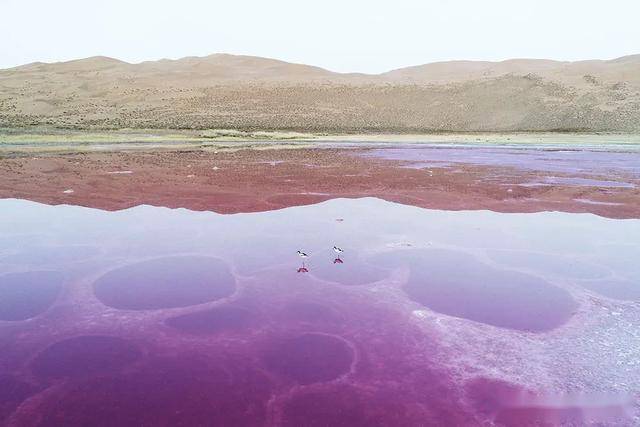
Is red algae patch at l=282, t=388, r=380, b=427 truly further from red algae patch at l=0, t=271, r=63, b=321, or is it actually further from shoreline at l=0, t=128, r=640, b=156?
shoreline at l=0, t=128, r=640, b=156

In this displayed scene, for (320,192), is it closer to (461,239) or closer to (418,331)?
(461,239)

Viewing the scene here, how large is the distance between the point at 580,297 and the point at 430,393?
453 centimetres

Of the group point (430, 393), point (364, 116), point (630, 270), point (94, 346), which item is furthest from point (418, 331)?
point (364, 116)

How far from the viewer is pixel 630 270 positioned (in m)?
11.0

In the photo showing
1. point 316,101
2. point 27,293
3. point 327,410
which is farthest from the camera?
point 316,101

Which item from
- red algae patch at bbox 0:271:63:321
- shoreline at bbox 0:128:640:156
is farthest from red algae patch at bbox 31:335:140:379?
shoreline at bbox 0:128:640:156

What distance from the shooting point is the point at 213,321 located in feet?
28.1

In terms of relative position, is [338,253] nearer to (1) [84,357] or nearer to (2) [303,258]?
(2) [303,258]

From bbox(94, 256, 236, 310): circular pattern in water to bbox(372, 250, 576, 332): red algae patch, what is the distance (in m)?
3.50

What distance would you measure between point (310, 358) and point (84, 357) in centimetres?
303

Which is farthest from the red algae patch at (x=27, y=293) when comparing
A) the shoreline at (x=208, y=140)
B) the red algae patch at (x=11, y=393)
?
the shoreline at (x=208, y=140)

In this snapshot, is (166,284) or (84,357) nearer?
(84,357)

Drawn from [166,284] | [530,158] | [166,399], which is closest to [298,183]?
[166,284]

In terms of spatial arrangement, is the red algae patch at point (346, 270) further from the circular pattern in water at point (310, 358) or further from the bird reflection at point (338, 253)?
the circular pattern in water at point (310, 358)
